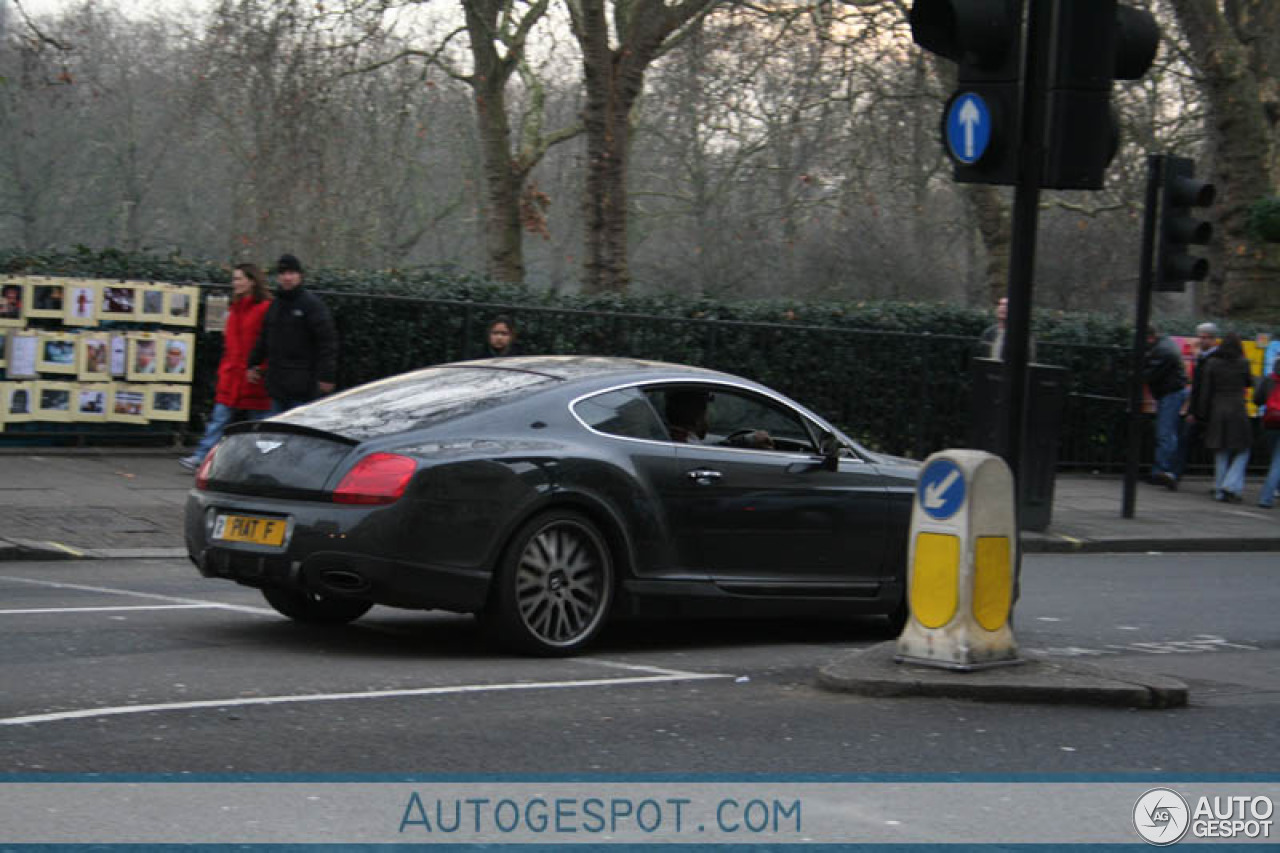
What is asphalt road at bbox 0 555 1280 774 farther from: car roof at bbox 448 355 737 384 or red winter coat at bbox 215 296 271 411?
red winter coat at bbox 215 296 271 411

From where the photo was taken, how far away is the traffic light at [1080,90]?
751 cm

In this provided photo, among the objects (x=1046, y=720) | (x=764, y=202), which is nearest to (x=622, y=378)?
(x=1046, y=720)

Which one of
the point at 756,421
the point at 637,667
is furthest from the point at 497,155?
the point at 637,667

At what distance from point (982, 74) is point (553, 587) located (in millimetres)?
3069

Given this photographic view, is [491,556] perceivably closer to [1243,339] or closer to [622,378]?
[622,378]

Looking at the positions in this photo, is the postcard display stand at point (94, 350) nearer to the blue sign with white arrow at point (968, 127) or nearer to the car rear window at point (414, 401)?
the car rear window at point (414, 401)

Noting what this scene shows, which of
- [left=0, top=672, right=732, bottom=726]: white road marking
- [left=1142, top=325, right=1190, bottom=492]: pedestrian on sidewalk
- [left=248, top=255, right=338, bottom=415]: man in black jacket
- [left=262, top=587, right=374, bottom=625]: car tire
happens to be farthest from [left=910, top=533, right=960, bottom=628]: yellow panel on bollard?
[left=1142, top=325, right=1190, bottom=492]: pedestrian on sidewalk

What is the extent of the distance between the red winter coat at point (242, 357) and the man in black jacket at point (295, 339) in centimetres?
50

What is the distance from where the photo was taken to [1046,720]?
277 inches

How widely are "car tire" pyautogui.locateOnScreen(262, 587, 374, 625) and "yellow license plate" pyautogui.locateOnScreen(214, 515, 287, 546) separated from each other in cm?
76

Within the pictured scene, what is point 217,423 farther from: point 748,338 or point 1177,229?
point 1177,229

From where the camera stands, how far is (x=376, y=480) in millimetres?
7660

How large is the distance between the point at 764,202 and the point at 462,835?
38086 millimetres

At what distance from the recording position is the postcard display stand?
1521 cm
